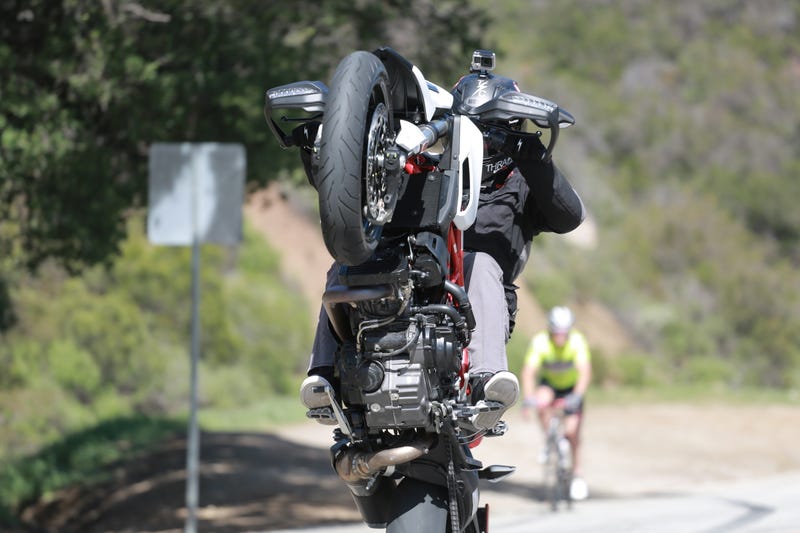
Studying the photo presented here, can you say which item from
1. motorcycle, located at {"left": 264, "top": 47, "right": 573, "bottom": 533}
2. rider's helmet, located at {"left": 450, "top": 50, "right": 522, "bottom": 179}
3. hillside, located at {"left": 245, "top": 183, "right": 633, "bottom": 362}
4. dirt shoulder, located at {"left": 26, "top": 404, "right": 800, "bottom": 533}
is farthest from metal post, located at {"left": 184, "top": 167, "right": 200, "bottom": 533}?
hillside, located at {"left": 245, "top": 183, "right": 633, "bottom": 362}

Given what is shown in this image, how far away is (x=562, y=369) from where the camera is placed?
13.2 meters

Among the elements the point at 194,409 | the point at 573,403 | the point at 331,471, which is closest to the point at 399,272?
the point at 194,409

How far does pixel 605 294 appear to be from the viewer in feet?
125

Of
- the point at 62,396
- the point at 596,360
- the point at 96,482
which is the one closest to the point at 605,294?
the point at 596,360

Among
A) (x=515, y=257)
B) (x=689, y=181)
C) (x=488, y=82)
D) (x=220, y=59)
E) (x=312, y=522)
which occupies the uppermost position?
(x=689, y=181)

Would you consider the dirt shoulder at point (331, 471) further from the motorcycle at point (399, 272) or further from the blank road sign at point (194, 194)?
the motorcycle at point (399, 272)

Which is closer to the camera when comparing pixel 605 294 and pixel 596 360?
pixel 596 360

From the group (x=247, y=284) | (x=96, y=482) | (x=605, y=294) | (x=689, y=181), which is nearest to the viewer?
(x=96, y=482)

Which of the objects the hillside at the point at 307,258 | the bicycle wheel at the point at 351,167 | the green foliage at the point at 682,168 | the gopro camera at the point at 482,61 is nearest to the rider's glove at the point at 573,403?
the gopro camera at the point at 482,61

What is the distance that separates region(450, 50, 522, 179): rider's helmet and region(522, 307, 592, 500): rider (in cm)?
832

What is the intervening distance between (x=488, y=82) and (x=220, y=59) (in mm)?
7227

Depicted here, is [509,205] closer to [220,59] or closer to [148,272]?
[220,59]

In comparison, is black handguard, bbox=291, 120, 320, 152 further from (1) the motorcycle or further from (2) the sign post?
(2) the sign post

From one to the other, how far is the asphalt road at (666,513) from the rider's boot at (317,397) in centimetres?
609
